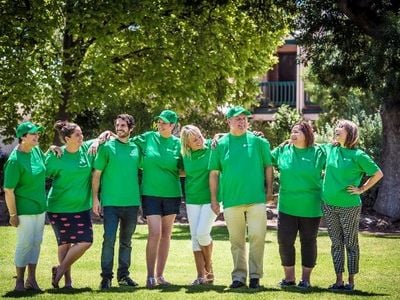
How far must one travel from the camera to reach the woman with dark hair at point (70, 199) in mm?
9680

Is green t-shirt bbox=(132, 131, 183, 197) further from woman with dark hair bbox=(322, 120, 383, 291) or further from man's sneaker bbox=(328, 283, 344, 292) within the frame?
man's sneaker bbox=(328, 283, 344, 292)

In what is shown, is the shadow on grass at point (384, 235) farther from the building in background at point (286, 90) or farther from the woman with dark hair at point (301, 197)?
the building in background at point (286, 90)

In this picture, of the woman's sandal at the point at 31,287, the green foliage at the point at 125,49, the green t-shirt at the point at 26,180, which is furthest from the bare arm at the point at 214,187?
the green foliage at the point at 125,49

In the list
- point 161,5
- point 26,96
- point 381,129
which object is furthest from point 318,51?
point 26,96

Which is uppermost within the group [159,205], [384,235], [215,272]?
[159,205]

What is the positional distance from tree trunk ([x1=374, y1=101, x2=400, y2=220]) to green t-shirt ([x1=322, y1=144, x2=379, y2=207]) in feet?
33.9

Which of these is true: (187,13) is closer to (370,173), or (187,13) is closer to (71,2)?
(71,2)

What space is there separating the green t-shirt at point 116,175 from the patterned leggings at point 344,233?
2.25 m

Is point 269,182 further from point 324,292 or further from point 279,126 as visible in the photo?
point 279,126

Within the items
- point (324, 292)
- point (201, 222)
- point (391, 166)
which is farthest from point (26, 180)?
point (391, 166)

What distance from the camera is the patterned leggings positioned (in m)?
9.58

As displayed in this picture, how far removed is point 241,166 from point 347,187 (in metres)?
1.23

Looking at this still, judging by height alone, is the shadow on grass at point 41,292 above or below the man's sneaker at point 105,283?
below

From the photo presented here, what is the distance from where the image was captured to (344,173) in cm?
959
